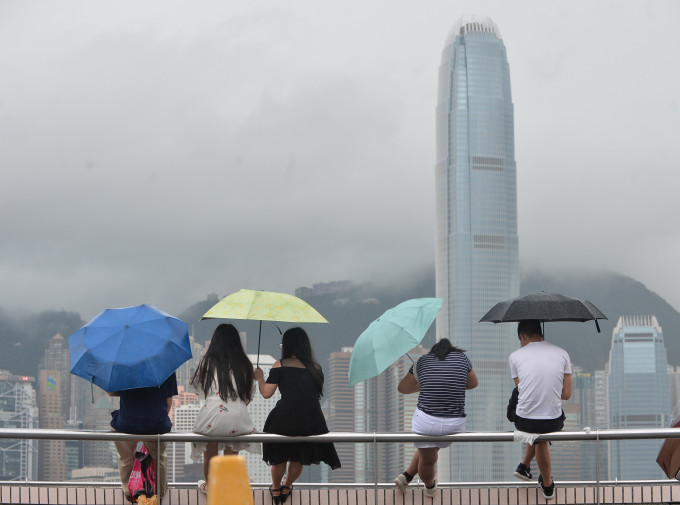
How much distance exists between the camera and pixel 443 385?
1024 centimetres

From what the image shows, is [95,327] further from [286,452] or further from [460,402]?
[460,402]

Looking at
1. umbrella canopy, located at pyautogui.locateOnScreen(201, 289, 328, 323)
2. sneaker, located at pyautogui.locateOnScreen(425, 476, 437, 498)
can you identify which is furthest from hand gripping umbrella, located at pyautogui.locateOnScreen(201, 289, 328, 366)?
sneaker, located at pyautogui.locateOnScreen(425, 476, 437, 498)

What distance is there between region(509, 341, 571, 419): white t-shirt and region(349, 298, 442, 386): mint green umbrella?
96 centimetres

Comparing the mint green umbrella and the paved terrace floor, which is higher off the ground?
the mint green umbrella

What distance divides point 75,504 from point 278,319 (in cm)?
272

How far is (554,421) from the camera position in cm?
1007

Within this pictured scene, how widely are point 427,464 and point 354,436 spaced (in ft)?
3.51

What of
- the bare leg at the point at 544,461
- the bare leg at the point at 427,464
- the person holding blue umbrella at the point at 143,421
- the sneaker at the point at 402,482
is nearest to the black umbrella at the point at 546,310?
the bare leg at the point at 544,461

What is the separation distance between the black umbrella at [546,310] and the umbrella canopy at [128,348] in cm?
313

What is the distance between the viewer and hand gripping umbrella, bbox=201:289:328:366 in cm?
992

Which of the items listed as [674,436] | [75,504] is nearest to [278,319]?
[75,504]

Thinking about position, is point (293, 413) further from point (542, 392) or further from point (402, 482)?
point (542, 392)

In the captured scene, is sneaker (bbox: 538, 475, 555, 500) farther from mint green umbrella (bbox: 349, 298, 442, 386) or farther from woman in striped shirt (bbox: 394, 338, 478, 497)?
mint green umbrella (bbox: 349, 298, 442, 386)

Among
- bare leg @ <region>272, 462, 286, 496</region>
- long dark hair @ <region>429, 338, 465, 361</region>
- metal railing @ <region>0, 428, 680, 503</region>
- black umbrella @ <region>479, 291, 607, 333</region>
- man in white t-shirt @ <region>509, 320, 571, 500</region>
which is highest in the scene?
black umbrella @ <region>479, 291, 607, 333</region>
